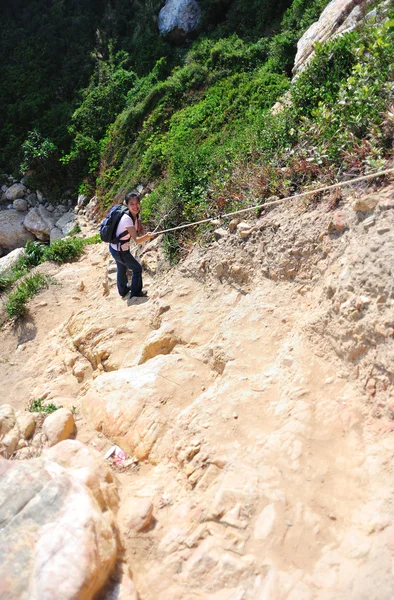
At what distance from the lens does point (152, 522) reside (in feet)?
10.5

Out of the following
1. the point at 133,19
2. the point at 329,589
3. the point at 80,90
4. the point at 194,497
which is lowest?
the point at 329,589

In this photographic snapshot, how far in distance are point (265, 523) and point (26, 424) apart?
9.77 feet

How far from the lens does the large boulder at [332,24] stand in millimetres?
8023

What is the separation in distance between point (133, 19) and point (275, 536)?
19271 mm

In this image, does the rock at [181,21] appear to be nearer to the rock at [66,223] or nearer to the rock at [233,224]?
the rock at [66,223]

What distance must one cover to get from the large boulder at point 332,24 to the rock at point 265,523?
25.0 feet

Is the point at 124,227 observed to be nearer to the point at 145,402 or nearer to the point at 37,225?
the point at 145,402

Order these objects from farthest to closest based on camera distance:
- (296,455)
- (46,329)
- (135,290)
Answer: (46,329) → (135,290) → (296,455)

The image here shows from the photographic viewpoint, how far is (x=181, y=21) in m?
15.2

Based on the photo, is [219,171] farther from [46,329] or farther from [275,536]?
[275,536]

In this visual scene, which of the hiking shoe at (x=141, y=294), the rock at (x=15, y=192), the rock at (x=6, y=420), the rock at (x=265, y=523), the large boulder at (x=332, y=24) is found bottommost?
A: the rock at (x=265, y=523)

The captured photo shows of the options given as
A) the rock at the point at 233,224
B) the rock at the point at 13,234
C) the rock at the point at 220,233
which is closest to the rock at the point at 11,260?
the rock at the point at 13,234

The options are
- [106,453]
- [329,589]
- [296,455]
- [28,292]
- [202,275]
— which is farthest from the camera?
[28,292]

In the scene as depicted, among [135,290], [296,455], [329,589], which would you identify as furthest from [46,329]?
[329,589]
